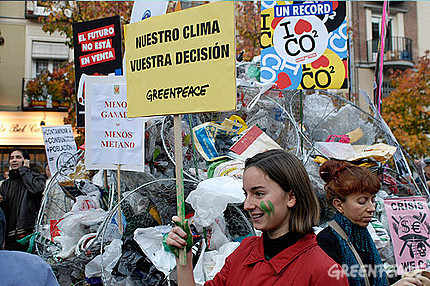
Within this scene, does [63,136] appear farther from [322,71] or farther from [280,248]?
[280,248]

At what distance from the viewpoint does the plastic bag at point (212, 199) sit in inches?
120

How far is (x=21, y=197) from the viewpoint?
5.86 meters

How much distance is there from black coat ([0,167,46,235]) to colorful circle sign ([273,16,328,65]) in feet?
11.4

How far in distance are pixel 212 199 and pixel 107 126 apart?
1485mm

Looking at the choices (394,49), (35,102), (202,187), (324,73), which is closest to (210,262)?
(202,187)

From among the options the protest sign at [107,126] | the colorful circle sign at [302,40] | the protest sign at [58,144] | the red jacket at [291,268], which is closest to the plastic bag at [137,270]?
the protest sign at [107,126]

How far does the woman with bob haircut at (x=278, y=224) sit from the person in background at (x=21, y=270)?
2.15 feet

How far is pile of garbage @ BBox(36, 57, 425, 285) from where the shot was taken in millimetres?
3154

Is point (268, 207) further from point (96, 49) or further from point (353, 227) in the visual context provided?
point (96, 49)

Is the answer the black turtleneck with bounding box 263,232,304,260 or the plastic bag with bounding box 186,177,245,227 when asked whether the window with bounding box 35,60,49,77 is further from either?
the black turtleneck with bounding box 263,232,304,260

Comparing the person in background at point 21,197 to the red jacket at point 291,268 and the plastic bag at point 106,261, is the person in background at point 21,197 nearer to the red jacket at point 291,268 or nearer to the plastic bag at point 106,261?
the plastic bag at point 106,261

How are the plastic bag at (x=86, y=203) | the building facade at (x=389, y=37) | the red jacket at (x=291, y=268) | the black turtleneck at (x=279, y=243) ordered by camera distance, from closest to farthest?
the red jacket at (x=291, y=268), the black turtleneck at (x=279, y=243), the plastic bag at (x=86, y=203), the building facade at (x=389, y=37)

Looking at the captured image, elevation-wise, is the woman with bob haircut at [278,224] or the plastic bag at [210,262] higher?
the woman with bob haircut at [278,224]

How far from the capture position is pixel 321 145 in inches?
162
